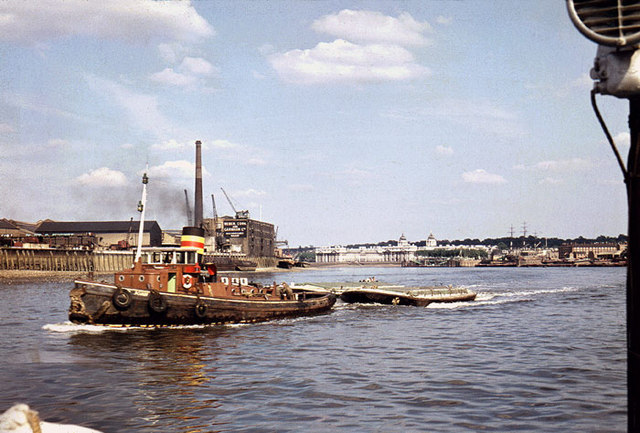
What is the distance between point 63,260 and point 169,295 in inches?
3416

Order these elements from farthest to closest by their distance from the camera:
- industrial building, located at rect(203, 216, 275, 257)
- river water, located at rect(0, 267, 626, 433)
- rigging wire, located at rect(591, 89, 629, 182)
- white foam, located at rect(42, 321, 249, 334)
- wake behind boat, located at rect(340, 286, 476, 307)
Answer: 1. industrial building, located at rect(203, 216, 275, 257)
2. wake behind boat, located at rect(340, 286, 476, 307)
3. white foam, located at rect(42, 321, 249, 334)
4. river water, located at rect(0, 267, 626, 433)
5. rigging wire, located at rect(591, 89, 629, 182)

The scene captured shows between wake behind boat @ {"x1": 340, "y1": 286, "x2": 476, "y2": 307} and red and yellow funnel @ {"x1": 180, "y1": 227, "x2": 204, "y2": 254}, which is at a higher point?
red and yellow funnel @ {"x1": 180, "y1": 227, "x2": 204, "y2": 254}

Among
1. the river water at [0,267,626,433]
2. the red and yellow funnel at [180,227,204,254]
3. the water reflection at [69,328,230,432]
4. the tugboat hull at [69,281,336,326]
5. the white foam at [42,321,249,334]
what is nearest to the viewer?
the river water at [0,267,626,433]

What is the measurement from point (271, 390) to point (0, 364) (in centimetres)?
1130

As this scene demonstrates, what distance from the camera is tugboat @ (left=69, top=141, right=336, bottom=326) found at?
29.4 m

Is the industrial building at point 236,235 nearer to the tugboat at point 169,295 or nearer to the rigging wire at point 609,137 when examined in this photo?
the tugboat at point 169,295

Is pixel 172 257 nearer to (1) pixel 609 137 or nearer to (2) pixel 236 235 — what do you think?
(1) pixel 609 137

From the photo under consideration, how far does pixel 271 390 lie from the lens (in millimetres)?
16438

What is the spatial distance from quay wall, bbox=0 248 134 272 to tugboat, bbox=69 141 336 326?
74646 millimetres

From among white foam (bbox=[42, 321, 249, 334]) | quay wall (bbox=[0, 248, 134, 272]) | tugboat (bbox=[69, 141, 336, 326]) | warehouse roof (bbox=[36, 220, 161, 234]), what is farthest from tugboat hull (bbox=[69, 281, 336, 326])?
warehouse roof (bbox=[36, 220, 161, 234])

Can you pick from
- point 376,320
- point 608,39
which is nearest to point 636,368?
point 608,39

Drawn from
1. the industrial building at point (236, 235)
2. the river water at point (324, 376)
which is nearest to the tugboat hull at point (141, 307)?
the river water at point (324, 376)

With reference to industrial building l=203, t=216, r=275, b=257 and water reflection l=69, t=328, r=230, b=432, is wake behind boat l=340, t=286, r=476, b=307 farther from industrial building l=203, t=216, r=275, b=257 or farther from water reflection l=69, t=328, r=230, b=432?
industrial building l=203, t=216, r=275, b=257

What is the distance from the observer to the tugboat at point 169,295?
96.4 ft
